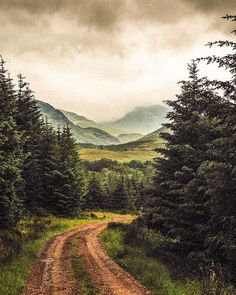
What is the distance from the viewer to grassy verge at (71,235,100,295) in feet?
40.8

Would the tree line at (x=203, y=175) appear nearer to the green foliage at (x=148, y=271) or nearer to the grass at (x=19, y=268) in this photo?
the green foliage at (x=148, y=271)

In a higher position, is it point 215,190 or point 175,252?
point 215,190

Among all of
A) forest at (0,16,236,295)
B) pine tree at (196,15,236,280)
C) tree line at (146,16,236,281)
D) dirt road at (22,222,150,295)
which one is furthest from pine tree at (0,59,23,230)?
pine tree at (196,15,236,280)

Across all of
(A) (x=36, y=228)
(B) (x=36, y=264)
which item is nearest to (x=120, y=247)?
(B) (x=36, y=264)

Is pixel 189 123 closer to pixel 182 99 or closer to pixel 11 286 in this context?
pixel 182 99

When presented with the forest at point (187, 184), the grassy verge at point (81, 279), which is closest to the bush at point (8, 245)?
the forest at point (187, 184)

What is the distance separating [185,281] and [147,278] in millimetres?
1455

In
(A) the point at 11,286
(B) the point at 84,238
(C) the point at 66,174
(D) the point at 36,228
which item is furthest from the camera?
(C) the point at 66,174

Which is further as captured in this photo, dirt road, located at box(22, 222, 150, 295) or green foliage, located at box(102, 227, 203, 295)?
dirt road, located at box(22, 222, 150, 295)

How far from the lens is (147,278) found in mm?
13648

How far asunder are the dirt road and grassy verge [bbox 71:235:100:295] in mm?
215

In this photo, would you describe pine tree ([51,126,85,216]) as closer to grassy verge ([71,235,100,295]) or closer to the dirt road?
the dirt road

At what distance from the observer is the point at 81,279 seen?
14.2 meters

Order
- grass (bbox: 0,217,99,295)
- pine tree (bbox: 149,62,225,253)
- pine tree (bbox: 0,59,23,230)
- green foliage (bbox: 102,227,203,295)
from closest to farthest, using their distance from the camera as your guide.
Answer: green foliage (bbox: 102,227,203,295), grass (bbox: 0,217,99,295), pine tree (bbox: 149,62,225,253), pine tree (bbox: 0,59,23,230)
